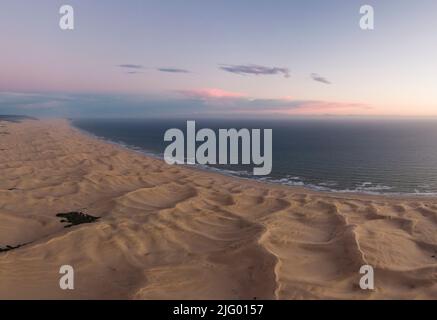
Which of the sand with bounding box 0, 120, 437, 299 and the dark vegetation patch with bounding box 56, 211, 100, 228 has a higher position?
the dark vegetation patch with bounding box 56, 211, 100, 228

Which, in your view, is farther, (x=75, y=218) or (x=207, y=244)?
(x=75, y=218)

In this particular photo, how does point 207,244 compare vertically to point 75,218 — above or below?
below

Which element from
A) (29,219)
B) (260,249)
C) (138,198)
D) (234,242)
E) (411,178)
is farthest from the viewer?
(411,178)

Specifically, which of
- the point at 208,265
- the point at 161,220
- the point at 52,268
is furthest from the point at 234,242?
the point at 52,268

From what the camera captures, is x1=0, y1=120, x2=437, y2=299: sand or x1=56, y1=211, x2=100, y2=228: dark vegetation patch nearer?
x1=0, y1=120, x2=437, y2=299: sand
